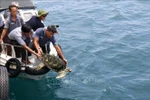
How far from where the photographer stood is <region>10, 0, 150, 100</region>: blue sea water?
11.8 meters

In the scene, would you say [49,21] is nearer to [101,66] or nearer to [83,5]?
[83,5]

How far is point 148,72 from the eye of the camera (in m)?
13.5

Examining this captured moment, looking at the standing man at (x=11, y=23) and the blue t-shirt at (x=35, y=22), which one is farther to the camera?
the blue t-shirt at (x=35, y=22)

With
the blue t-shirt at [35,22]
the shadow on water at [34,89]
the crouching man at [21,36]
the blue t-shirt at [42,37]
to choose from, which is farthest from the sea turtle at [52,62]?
the shadow on water at [34,89]

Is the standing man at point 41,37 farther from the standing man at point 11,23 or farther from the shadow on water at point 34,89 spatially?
the shadow on water at point 34,89

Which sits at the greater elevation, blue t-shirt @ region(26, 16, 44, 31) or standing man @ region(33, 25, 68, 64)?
blue t-shirt @ region(26, 16, 44, 31)

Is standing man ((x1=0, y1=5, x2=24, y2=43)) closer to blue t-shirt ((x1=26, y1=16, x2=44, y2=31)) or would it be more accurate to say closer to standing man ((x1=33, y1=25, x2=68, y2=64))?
blue t-shirt ((x1=26, y1=16, x2=44, y2=31))

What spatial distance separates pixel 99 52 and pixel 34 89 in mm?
4962

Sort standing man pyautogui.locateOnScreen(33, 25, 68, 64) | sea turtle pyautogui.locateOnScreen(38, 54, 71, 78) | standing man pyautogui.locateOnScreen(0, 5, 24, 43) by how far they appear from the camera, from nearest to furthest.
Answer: standing man pyautogui.locateOnScreen(33, 25, 68, 64) → sea turtle pyautogui.locateOnScreen(38, 54, 71, 78) → standing man pyautogui.locateOnScreen(0, 5, 24, 43)

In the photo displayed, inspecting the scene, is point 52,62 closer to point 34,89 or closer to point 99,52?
point 34,89

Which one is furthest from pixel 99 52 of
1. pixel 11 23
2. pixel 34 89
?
pixel 11 23

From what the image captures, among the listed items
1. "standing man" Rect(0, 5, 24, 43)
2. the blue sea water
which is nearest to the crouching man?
"standing man" Rect(0, 5, 24, 43)

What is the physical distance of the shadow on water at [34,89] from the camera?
11.4 metres

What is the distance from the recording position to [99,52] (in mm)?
15609
